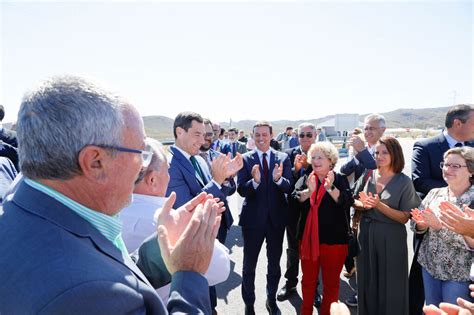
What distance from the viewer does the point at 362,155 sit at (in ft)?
14.5

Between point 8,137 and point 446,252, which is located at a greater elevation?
point 8,137

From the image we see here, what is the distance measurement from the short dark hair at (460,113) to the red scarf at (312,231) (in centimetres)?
158

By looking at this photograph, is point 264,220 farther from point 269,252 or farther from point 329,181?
point 329,181

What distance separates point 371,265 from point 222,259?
2.35 meters

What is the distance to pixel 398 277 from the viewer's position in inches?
126

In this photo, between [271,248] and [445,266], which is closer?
[445,266]

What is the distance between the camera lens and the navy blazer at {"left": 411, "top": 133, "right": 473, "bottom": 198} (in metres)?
3.52

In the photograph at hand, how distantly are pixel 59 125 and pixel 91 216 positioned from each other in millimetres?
296

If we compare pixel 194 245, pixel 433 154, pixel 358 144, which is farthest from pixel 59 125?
pixel 358 144

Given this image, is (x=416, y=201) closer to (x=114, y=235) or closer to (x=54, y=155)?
(x=114, y=235)

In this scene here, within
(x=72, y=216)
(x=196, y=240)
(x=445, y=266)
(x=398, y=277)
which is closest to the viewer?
(x=72, y=216)

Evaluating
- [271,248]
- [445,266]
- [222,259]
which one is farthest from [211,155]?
[222,259]

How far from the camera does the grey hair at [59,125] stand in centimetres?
94

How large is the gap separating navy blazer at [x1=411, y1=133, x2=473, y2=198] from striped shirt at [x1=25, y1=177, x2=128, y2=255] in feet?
11.3
